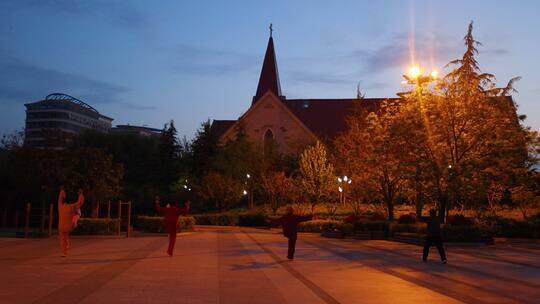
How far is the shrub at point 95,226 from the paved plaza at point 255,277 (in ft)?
25.1

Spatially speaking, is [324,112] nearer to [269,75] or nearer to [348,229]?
[269,75]

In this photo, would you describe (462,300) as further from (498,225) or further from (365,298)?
(498,225)

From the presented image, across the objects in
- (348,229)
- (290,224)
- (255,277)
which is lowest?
(255,277)

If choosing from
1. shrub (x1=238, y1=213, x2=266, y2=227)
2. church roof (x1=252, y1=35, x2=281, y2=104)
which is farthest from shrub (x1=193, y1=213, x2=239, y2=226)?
church roof (x1=252, y1=35, x2=281, y2=104)

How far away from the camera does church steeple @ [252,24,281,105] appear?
7806cm

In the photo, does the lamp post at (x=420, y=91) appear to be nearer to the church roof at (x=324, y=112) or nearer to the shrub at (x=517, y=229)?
the shrub at (x=517, y=229)

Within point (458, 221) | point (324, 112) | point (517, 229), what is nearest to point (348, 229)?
point (458, 221)

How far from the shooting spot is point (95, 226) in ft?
90.0

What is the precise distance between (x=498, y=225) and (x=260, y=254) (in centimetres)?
1671

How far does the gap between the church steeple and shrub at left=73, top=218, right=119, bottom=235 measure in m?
51.2

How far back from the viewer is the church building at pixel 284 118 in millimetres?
67688

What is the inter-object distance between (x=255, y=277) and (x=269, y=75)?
6782cm

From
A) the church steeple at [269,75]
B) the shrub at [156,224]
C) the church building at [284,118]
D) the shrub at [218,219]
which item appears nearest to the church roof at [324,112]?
the church building at [284,118]

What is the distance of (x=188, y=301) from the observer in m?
9.12
